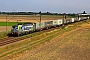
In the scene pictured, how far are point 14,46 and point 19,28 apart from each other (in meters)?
13.8

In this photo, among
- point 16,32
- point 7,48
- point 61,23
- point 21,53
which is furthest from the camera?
point 61,23

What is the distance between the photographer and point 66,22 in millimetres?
94125

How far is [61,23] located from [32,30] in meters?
34.3

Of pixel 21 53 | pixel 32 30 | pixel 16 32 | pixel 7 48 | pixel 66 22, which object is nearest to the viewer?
pixel 21 53

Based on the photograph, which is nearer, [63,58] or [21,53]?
[63,58]

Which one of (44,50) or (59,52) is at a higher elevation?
(44,50)

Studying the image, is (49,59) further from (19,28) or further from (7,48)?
(19,28)

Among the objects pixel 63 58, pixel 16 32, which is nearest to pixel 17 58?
pixel 63 58

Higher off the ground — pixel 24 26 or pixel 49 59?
pixel 24 26

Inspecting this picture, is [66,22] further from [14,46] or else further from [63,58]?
[63,58]

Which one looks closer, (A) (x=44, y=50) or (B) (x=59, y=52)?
(B) (x=59, y=52)

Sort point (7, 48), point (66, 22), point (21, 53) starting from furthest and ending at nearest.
Answer: point (66, 22), point (7, 48), point (21, 53)

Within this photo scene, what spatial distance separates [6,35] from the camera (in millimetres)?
45750

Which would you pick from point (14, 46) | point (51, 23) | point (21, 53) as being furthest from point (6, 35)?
point (51, 23)
